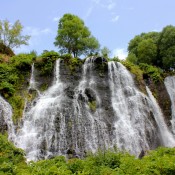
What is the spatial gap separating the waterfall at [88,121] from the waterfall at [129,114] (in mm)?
925

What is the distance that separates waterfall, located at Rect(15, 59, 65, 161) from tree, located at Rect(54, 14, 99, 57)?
52.6ft

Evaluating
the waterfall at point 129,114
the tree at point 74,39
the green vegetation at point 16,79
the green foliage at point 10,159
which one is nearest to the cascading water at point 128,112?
the waterfall at point 129,114

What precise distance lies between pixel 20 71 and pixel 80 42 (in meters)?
13.5

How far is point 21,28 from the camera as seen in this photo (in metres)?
36.4

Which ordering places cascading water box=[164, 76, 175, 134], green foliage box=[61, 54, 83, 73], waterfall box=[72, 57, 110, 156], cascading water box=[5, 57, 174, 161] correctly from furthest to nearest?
green foliage box=[61, 54, 83, 73], cascading water box=[164, 76, 175, 134], waterfall box=[72, 57, 110, 156], cascading water box=[5, 57, 174, 161]

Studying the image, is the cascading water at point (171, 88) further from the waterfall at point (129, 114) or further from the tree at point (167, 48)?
the tree at point (167, 48)

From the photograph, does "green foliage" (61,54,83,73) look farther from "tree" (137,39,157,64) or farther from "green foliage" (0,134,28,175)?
"green foliage" (0,134,28,175)

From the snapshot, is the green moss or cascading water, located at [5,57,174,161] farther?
the green moss

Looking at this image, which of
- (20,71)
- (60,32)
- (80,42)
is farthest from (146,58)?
(20,71)

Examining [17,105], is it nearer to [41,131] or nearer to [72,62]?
[41,131]

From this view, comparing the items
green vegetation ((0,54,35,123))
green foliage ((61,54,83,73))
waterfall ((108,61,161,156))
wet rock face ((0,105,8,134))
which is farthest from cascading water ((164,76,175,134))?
wet rock face ((0,105,8,134))

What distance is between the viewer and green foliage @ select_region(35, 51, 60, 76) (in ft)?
80.7

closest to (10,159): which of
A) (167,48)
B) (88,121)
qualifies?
(88,121)

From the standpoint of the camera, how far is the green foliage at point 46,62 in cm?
2459
